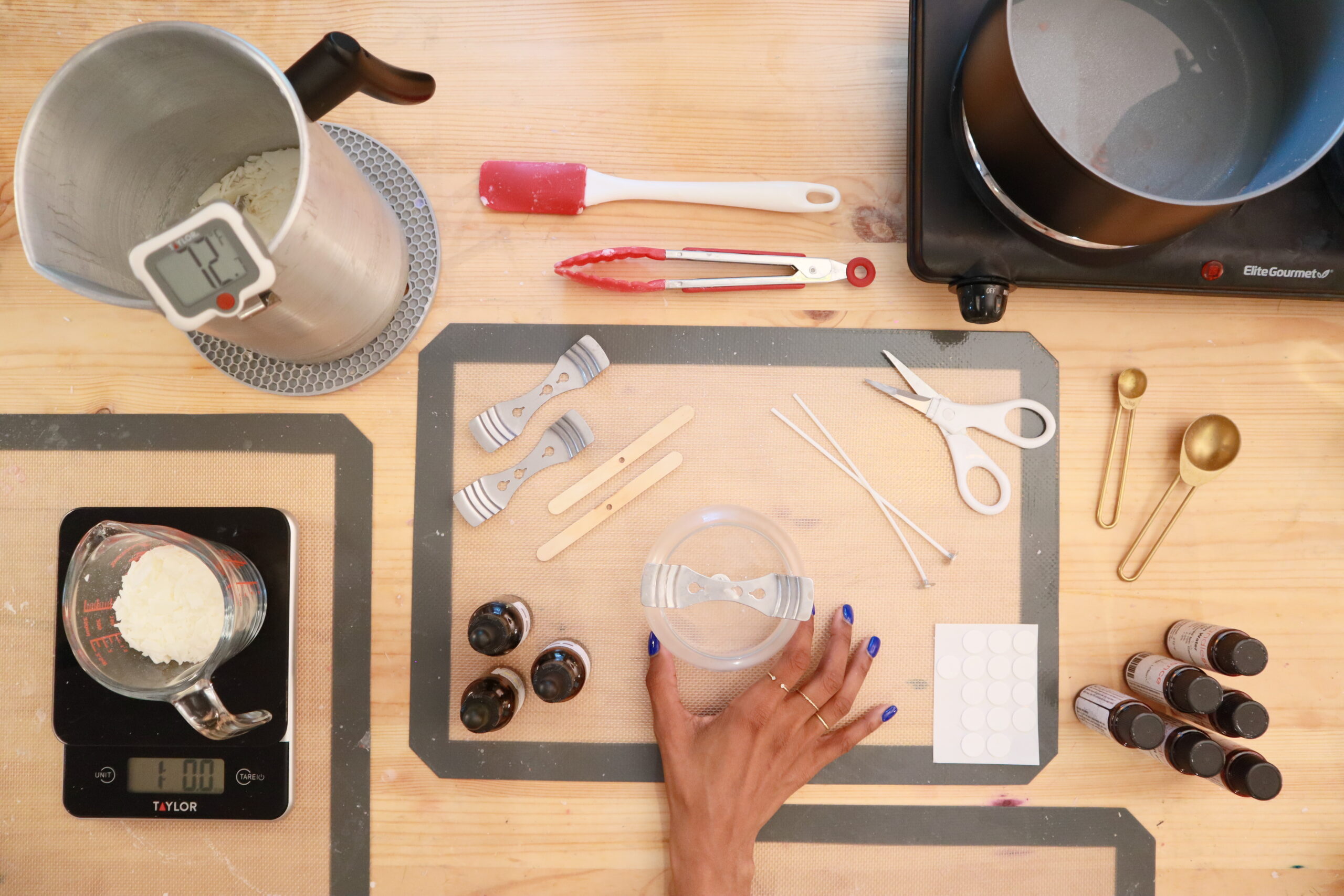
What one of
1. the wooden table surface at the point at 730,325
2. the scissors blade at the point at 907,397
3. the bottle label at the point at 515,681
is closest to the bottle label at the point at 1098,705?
the wooden table surface at the point at 730,325

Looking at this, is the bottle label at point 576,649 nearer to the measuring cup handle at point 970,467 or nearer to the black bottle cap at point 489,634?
the black bottle cap at point 489,634

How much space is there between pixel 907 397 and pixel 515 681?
0.56 metres

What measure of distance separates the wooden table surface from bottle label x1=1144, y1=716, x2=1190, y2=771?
0.10 feet

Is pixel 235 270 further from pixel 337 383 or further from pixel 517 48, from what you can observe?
pixel 517 48

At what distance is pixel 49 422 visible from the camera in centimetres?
83

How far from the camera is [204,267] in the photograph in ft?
1.71

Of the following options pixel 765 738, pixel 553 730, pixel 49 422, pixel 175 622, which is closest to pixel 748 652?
pixel 765 738

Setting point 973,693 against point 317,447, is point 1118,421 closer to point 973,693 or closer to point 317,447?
point 973,693

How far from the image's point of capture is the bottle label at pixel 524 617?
795 mm

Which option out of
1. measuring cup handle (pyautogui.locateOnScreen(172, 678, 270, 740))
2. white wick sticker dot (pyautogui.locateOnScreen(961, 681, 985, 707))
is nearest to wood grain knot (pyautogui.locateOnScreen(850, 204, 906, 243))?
white wick sticker dot (pyautogui.locateOnScreen(961, 681, 985, 707))

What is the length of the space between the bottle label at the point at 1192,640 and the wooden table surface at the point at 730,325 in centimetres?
2

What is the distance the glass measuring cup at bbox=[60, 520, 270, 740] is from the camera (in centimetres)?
72

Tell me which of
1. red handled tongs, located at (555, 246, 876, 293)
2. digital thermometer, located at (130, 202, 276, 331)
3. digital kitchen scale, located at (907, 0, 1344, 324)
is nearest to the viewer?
digital thermometer, located at (130, 202, 276, 331)

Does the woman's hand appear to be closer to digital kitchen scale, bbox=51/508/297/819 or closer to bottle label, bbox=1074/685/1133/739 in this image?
bottle label, bbox=1074/685/1133/739
